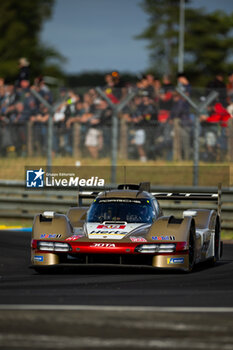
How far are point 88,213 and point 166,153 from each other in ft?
28.7

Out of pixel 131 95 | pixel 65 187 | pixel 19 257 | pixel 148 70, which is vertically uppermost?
pixel 148 70

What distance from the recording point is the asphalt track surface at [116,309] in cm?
676

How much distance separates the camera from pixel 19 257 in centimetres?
1378

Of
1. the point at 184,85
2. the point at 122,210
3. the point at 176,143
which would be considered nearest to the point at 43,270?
the point at 122,210

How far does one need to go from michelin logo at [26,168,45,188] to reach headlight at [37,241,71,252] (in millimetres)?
2285

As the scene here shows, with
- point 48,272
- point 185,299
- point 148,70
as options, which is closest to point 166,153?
point 48,272

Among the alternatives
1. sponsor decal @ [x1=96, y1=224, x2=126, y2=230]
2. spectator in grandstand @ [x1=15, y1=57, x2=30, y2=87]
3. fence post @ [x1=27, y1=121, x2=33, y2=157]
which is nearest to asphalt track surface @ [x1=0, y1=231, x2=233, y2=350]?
sponsor decal @ [x1=96, y1=224, x2=126, y2=230]

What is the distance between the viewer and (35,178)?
553 inches

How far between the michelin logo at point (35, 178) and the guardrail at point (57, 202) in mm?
4370

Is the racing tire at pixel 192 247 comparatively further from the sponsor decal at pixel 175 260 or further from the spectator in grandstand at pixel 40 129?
the spectator in grandstand at pixel 40 129

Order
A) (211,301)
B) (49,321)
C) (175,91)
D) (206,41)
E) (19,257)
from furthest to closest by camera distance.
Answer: (206,41) → (175,91) → (19,257) → (211,301) → (49,321)

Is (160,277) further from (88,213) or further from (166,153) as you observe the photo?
(166,153)

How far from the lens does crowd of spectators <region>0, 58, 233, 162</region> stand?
20141 mm

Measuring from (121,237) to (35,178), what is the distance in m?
2.86
